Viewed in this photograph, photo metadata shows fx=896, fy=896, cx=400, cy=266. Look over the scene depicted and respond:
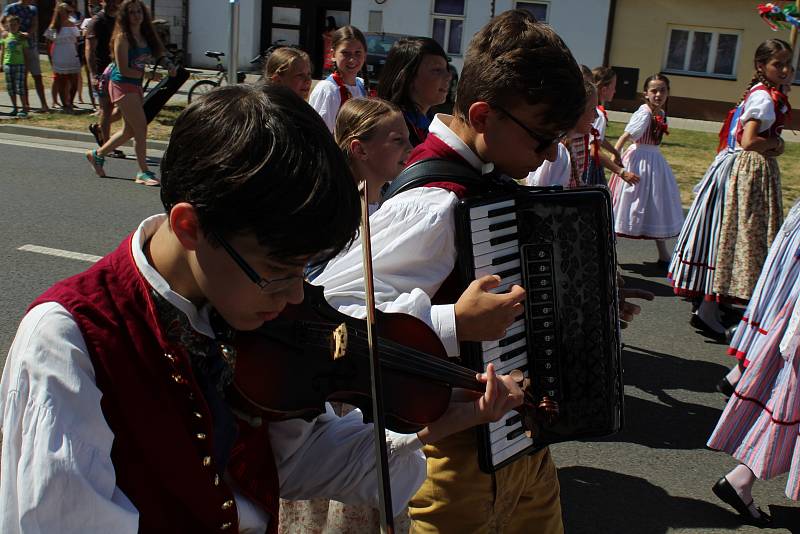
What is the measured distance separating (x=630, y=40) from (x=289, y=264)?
74.0 ft

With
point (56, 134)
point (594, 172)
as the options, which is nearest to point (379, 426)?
point (594, 172)

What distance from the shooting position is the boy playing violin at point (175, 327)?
115 cm

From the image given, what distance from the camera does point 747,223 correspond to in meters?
5.88

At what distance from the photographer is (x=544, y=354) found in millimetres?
2213

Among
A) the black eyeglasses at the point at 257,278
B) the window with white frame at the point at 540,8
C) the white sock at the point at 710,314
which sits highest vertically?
the window with white frame at the point at 540,8

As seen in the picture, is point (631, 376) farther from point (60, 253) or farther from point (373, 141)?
point (60, 253)

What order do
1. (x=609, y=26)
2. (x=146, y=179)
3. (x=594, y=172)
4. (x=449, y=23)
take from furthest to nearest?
(x=449, y=23)
(x=609, y=26)
(x=146, y=179)
(x=594, y=172)

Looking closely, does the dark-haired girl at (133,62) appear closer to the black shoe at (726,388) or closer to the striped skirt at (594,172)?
the striped skirt at (594,172)

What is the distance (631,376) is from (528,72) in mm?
3302

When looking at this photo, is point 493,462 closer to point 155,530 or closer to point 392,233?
point 392,233

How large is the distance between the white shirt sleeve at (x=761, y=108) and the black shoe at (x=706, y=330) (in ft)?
4.35

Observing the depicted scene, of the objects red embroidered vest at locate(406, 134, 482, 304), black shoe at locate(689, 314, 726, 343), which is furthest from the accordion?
black shoe at locate(689, 314, 726, 343)

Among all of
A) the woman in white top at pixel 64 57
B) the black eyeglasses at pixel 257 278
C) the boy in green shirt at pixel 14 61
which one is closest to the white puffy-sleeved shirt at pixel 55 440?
the black eyeglasses at pixel 257 278

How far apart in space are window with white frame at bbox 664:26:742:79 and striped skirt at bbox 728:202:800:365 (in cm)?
1929
